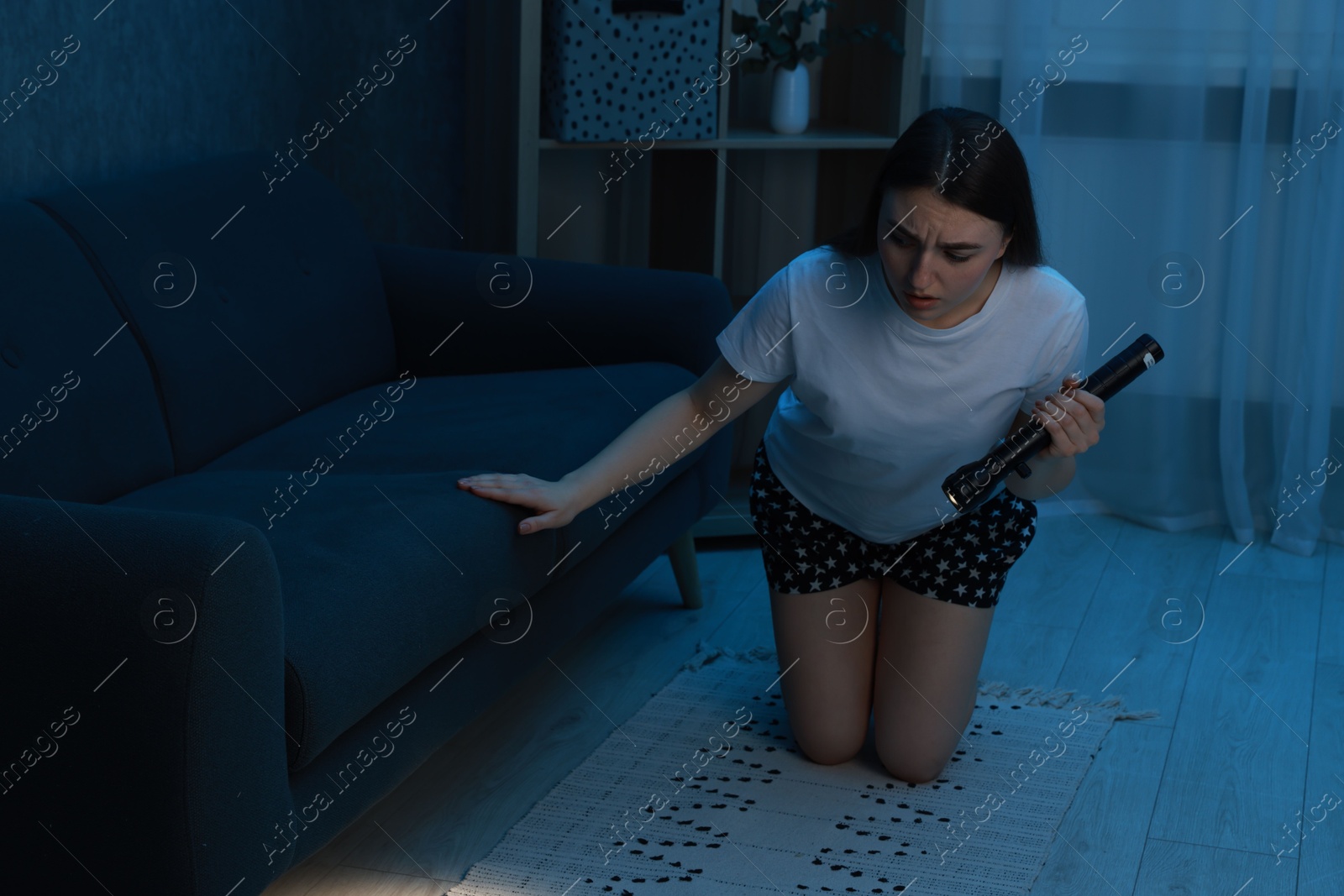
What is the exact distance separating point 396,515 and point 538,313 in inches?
33.1

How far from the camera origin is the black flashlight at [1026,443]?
147 cm

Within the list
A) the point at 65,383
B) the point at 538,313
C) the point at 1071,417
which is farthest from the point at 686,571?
the point at 65,383

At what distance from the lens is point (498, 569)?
1547 millimetres

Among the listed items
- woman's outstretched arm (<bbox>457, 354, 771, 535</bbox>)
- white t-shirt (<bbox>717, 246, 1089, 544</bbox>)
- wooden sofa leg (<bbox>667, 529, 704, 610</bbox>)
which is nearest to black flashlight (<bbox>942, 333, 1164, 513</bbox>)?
white t-shirt (<bbox>717, 246, 1089, 544</bbox>)

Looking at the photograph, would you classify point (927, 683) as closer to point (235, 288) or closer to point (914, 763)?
point (914, 763)

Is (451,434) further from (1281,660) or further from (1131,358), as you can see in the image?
(1281,660)

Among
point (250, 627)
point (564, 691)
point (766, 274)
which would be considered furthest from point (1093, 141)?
point (250, 627)

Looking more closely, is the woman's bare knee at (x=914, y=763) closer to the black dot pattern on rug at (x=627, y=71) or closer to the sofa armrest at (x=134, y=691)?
the sofa armrest at (x=134, y=691)

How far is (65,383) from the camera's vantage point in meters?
1.58

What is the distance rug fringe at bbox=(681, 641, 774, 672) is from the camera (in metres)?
2.15

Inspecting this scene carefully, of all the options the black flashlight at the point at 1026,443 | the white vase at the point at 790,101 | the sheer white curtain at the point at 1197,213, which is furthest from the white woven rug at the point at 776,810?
the white vase at the point at 790,101

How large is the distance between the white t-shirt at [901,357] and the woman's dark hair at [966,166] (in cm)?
12

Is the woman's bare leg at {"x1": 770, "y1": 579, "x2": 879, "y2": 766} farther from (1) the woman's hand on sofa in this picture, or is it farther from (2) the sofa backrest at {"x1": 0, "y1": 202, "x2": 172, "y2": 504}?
(2) the sofa backrest at {"x1": 0, "y1": 202, "x2": 172, "y2": 504}

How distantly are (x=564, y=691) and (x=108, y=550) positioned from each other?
104 centimetres
